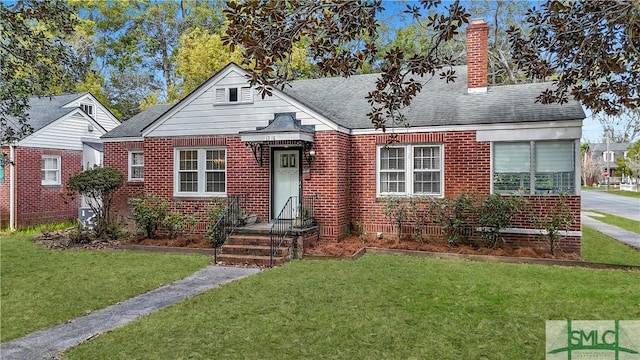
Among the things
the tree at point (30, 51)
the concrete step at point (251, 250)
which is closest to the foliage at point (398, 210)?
the concrete step at point (251, 250)

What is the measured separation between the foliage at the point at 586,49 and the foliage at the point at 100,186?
11785 mm

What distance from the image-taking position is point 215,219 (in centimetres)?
1173

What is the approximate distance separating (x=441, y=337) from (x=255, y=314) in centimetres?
259

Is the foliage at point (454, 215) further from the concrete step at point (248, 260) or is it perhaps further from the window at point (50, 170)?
the window at point (50, 170)

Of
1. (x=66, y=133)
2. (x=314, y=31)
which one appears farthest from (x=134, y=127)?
(x=314, y=31)

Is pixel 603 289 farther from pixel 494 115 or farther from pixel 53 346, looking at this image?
pixel 53 346

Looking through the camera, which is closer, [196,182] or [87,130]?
[196,182]

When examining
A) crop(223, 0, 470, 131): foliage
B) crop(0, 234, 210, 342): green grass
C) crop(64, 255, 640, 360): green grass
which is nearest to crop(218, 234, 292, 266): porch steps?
crop(0, 234, 210, 342): green grass

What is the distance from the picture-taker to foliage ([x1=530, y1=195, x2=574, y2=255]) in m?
10.1

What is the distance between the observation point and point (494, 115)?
1134cm

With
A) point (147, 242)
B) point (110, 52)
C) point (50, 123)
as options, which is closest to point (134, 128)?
point (50, 123)

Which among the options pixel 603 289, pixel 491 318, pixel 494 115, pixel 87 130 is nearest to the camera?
pixel 491 318

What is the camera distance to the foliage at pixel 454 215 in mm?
10932

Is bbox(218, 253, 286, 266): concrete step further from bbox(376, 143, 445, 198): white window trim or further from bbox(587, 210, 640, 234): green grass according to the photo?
bbox(587, 210, 640, 234): green grass
